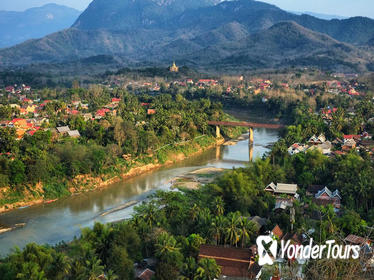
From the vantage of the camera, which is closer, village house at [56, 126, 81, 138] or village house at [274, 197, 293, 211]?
village house at [274, 197, 293, 211]

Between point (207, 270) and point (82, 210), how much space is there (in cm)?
1305

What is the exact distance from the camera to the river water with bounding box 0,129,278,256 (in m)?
21.8

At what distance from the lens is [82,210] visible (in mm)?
25797

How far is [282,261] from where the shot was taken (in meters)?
15.3

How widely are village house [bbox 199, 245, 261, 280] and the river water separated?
8.56 meters

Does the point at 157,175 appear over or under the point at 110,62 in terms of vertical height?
under

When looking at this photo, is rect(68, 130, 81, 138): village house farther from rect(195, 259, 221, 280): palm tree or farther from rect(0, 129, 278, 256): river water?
rect(195, 259, 221, 280): palm tree

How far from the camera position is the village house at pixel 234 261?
1529cm

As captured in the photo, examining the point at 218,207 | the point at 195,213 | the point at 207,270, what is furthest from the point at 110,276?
the point at 218,207

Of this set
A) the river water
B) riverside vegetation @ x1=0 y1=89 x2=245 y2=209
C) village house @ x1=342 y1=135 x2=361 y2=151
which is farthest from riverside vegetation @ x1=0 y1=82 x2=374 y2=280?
riverside vegetation @ x1=0 y1=89 x2=245 y2=209

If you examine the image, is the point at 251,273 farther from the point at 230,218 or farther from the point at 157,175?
the point at 157,175

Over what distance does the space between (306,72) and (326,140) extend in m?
60.6

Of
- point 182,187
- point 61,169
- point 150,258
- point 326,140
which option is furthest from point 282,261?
point 326,140

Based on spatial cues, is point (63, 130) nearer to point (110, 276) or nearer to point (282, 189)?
point (282, 189)
